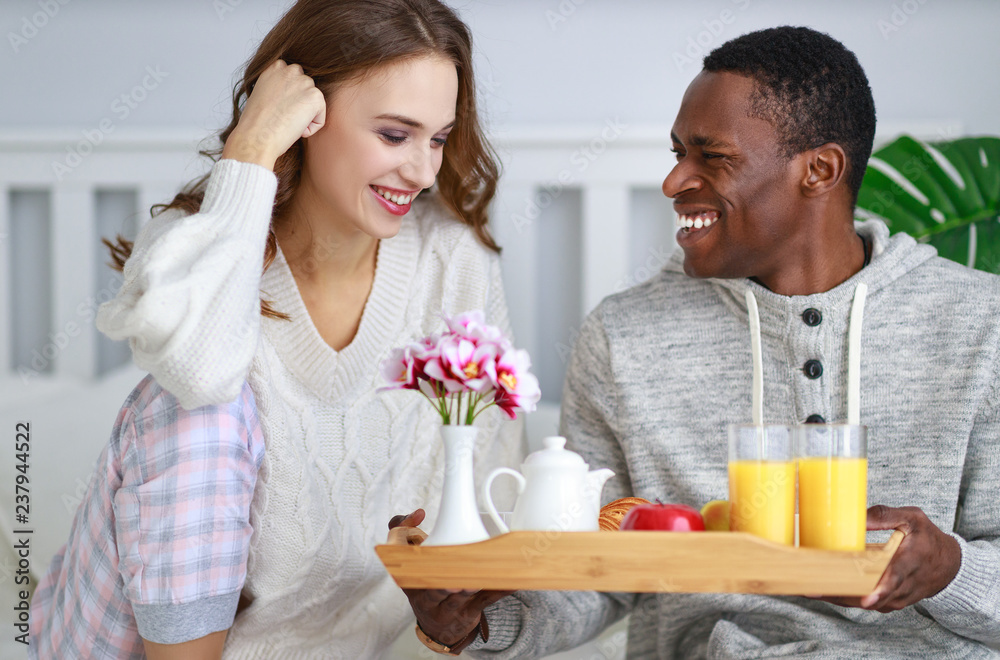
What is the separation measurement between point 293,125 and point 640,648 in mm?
811

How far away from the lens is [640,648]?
48.5 inches

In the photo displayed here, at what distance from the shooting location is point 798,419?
1.11 m

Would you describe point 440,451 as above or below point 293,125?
below

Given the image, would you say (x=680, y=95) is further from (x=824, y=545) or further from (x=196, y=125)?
(x=824, y=545)

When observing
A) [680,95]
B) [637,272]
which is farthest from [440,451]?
[680,95]

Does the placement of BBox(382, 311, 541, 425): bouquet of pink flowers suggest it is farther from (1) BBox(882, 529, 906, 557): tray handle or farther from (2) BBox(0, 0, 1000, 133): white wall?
(2) BBox(0, 0, 1000, 133): white wall

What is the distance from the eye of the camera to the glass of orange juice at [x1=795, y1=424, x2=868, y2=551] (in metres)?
0.78

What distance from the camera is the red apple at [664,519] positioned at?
2.63ft

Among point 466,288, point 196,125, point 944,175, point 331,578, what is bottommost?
point 331,578

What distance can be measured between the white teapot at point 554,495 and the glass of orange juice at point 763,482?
0.42 feet

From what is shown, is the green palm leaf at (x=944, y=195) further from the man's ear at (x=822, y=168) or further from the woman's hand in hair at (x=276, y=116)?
the woman's hand in hair at (x=276, y=116)

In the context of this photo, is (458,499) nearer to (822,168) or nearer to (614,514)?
(614,514)

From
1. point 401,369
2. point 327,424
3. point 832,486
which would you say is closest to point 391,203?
point 327,424

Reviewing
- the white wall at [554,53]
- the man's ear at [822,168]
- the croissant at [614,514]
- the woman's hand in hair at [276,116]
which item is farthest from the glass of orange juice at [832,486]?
the white wall at [554,53]
